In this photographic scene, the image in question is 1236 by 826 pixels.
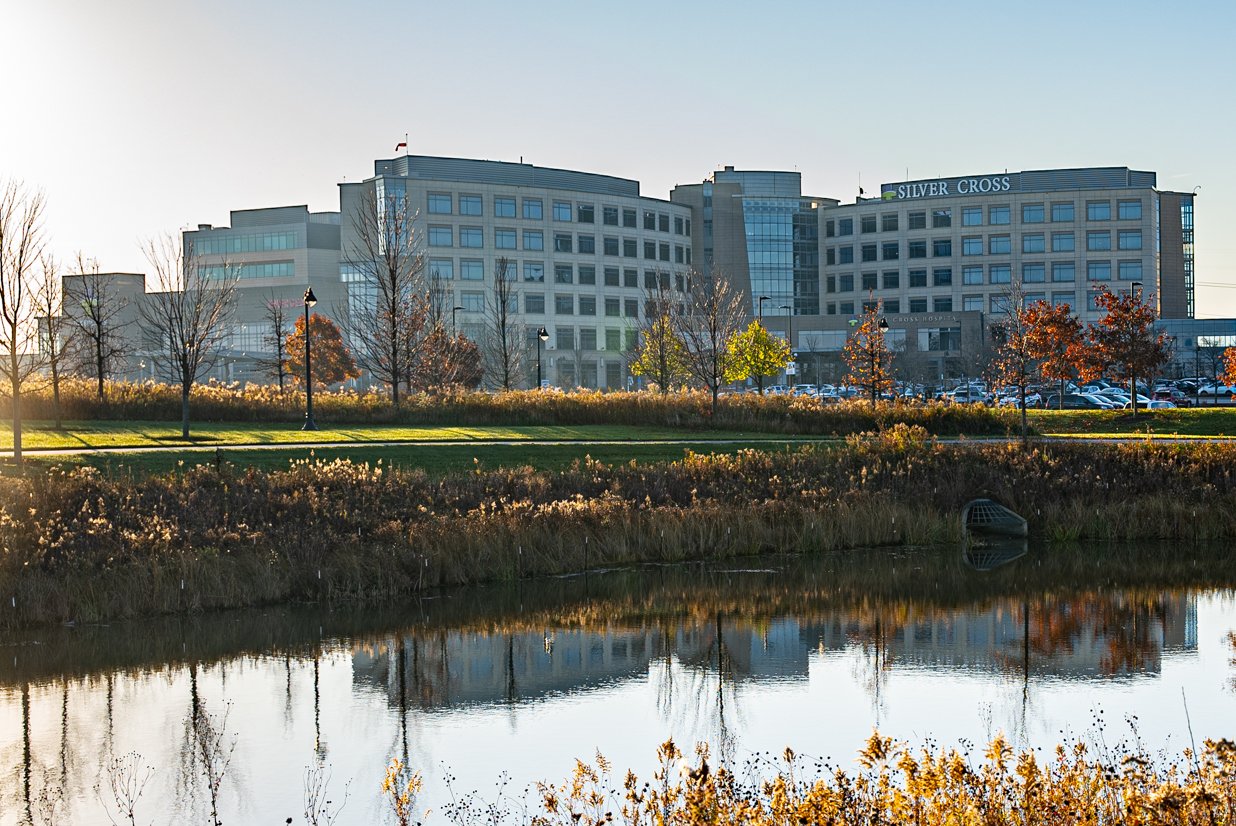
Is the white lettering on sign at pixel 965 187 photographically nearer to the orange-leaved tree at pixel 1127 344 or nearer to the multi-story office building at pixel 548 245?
the multi-story office building at pixel 548 245

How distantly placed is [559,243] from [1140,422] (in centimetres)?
7788

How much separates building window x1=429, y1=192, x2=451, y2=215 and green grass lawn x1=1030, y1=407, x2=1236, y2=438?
72.0 meters

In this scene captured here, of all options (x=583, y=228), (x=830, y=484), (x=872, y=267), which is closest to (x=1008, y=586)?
(x=830, y=484)

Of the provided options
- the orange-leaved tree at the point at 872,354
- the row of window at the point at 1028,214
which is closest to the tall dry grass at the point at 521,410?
the orange-leaved tree at the point at 872,354

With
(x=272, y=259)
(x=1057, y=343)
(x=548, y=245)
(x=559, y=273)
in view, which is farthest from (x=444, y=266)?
(x=1057, y=343)

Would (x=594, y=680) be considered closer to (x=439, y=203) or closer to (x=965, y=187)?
(x=439, y=203)

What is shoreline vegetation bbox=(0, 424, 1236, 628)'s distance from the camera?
21.1 metres

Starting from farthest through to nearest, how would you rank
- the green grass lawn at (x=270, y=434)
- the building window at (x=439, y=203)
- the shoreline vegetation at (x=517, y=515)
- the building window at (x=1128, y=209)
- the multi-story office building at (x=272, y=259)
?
the multi-story office building at (x=272, y=259), the building window at (x=1128, y=209), the building window at (x=439, y=203), the green grass lawn at (x=270, y=434), the shoreline vegetation at (x=517, y=515)

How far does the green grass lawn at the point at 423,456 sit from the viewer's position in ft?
91.4

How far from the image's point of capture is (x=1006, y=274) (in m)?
122

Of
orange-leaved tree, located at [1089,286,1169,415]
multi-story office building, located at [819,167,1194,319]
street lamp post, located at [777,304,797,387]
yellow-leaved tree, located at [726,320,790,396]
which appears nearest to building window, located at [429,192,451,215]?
street lamp post, located at [777,304,797,387]

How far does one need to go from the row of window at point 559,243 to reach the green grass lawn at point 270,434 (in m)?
72.3

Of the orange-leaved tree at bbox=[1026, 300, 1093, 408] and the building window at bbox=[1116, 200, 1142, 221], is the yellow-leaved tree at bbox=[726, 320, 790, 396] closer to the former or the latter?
the orange-leaved tree at bbox=[1026, 300, 1093, 408]

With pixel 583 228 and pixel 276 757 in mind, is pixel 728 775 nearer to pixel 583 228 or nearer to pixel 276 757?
pixel 276 757
